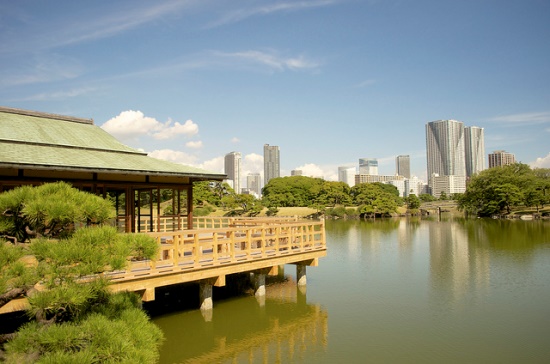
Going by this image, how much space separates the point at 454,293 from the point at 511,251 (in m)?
10.8

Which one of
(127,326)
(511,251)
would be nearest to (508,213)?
(511,251)

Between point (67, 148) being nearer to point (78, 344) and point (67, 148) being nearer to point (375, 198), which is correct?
point (78, 344)

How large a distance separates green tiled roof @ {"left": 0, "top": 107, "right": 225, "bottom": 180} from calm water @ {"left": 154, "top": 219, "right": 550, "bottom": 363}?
4042 millimetres

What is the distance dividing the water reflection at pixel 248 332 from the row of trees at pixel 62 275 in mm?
4148

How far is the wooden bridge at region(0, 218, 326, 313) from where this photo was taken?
29.5ft

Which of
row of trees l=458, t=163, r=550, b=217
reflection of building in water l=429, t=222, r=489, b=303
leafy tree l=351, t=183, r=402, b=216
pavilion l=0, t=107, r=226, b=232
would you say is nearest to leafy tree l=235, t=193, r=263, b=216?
leafy tree l=351, t=183, r=402, b=216

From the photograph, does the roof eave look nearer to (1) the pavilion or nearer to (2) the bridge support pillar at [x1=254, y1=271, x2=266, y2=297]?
(1) the pavilion

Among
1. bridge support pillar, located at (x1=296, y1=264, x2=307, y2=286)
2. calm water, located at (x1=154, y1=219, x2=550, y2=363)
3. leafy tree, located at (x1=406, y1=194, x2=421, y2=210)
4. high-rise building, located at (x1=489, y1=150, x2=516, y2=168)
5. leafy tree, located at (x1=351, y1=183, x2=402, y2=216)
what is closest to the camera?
calm water, located at (x1=154, y1=219, x2=550, y2=363)

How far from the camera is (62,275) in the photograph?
452cm

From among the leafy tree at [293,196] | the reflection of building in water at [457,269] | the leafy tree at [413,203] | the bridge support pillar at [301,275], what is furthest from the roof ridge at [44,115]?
the leafy tree at [413,203]

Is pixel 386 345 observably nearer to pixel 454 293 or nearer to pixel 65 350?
pixel 454 293

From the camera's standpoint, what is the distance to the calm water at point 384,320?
888 cm

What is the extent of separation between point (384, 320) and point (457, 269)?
8.21m

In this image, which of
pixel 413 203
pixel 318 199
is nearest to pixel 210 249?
pixel 318 199
